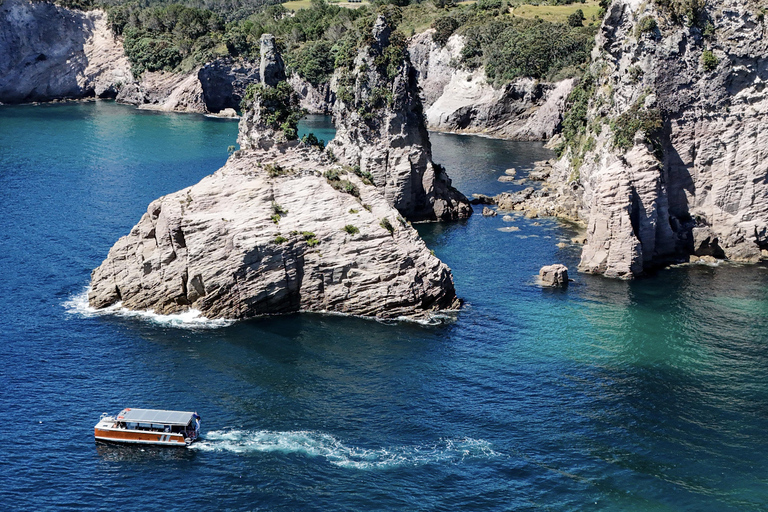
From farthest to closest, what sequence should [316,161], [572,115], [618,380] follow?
[572,115] < [316,161] < [618,380]

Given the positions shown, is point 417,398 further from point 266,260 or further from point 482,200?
point 482,200

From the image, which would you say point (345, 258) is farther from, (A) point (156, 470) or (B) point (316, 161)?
(A) point (156, 470)

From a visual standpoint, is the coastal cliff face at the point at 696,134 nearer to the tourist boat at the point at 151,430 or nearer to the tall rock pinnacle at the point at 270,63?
the tall rock pinnacle at the point at 270,63

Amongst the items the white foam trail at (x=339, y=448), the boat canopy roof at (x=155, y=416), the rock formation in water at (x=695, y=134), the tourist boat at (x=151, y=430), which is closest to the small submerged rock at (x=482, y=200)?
the rock formation in water at (x=695, y=134)

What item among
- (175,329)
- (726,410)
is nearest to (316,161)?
(175,329)

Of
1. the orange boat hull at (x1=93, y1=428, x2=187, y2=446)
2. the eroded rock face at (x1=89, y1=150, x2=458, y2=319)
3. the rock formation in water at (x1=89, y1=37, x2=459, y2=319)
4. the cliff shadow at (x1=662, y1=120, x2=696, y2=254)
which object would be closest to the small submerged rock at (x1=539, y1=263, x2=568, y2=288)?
the rock formation in water at (x1=89, y1=37, x2=459, y2=319)

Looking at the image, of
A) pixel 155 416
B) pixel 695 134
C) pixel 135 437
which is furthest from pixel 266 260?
pixel 695 134
